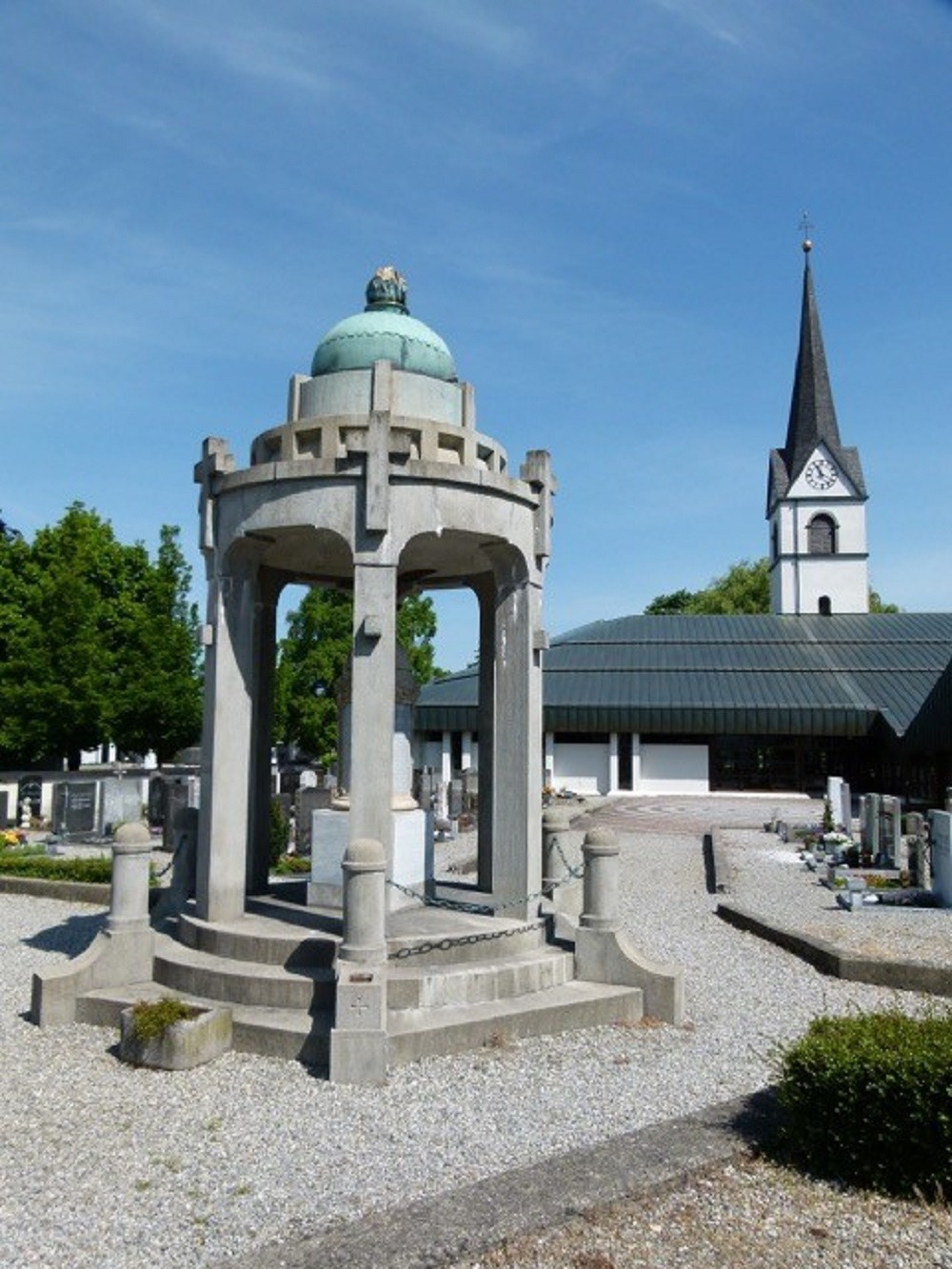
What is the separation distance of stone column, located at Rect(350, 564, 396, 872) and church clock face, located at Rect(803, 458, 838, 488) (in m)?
55.1

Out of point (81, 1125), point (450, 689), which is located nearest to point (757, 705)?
point (450, 689)

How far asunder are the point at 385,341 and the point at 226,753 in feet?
14.5

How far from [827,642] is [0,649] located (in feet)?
124

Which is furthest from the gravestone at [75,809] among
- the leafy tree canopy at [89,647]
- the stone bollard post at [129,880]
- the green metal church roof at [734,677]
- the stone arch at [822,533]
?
the stone arch at [822,533]

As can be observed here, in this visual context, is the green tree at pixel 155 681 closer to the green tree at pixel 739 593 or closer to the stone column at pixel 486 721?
the stone column at pixel 486 721

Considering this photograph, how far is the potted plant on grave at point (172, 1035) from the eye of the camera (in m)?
7.02

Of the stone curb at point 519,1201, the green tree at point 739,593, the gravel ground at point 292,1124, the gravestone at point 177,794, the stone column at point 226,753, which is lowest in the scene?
the gravel ground at point 292,1124

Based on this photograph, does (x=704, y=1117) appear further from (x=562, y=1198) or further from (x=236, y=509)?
(x=236, y=509)

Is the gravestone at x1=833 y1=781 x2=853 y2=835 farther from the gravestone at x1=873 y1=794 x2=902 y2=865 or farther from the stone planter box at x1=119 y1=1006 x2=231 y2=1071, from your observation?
the stone planter box at x1=119 y1=1006 x2=231 y2=1071

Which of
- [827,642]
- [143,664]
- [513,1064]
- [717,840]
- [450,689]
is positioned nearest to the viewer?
[513,1064]

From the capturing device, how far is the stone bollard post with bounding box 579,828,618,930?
28.1ft

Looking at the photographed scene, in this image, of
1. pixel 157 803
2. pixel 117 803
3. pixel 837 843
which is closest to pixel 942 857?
pixel 837 843

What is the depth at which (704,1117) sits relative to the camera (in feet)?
19.8

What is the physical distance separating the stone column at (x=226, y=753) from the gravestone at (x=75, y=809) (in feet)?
48.8
